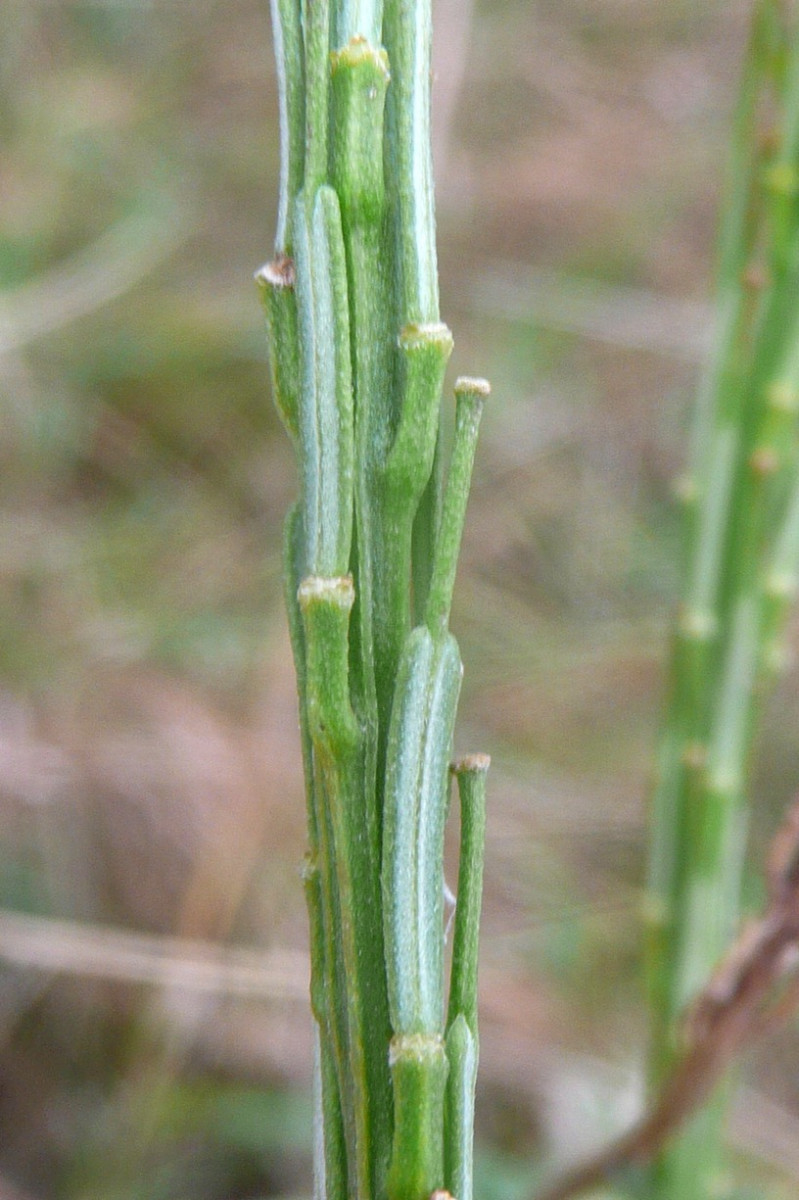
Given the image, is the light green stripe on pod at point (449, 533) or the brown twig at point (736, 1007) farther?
the brown twig at point (736, 1007)

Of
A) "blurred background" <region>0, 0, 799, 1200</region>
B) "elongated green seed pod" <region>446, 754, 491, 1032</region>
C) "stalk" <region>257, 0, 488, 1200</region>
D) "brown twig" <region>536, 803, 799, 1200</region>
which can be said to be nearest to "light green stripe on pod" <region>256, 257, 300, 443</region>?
"stalk" <region>257, 0, 488, 1200</region>

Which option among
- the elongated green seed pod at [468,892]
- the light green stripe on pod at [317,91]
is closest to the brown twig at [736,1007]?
the elongated green seed pod at [468,892]

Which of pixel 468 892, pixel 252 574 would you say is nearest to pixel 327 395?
pixel 468 892

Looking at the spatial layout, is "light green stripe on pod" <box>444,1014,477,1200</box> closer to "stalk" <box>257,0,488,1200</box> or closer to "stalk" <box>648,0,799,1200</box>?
"stalk" <box>257,0,488,1200</box>

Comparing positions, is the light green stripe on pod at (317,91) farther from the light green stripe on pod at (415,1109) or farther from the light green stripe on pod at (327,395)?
the light green stripe on pod at (415,1109)

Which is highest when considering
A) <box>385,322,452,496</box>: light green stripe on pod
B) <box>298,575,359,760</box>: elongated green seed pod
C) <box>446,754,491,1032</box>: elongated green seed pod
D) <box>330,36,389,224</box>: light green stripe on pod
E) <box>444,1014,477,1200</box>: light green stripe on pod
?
<box>330,36,389,224</box>: light green stripe on pod

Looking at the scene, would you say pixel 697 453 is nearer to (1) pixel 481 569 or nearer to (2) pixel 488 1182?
(2) pixel 488 1182

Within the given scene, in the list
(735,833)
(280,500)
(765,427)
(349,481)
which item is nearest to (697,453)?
(765,427)

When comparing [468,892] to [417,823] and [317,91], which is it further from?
[317,91]
